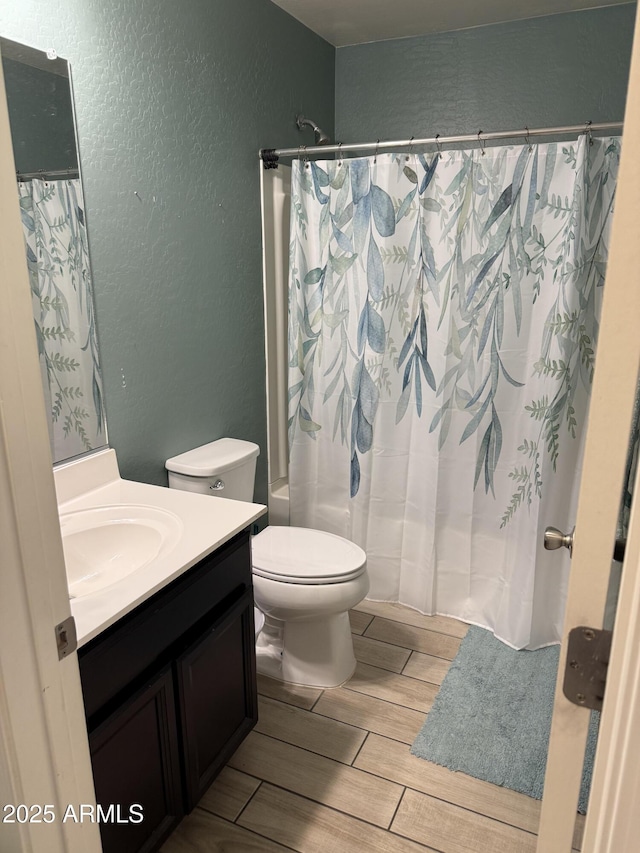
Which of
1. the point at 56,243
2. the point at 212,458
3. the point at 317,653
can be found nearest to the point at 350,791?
the point at 317,653

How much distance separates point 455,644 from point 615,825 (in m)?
1.93

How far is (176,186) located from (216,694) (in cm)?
161

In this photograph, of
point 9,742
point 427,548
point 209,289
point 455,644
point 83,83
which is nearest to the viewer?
point 9,742

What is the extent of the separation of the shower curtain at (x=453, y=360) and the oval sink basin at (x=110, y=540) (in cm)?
119

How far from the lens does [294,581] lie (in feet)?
6.77

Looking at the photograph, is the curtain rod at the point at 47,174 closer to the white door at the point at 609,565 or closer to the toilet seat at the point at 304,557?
the toilet seat at the point at 304,557

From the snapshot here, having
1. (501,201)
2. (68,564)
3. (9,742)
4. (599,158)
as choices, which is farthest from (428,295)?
(9,742)

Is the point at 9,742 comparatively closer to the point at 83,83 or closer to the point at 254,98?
the point at 83,83

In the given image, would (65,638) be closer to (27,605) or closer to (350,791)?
(27,605)

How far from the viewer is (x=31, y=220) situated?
1624 millimetres

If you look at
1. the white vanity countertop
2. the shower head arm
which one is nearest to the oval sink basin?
the white vanity countertop

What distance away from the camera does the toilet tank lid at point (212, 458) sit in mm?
2145

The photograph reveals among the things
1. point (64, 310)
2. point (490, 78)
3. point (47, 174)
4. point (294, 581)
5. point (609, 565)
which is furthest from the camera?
point (490, 78)

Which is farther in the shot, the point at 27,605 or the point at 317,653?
the point at 317,653
